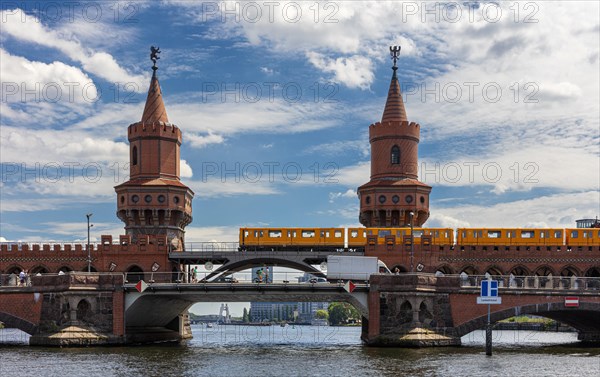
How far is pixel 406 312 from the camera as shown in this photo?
71.1m

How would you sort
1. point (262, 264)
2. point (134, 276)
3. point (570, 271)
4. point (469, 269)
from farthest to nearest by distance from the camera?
1. point (262, 264)
2. point (469, 269)
3. point (570, 271)
4. point (134, 276)

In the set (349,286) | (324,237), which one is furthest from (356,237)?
(349,286)

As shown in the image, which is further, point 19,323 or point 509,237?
point 509,237

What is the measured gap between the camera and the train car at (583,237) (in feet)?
296

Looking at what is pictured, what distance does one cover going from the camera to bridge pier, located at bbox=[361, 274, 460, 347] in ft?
230

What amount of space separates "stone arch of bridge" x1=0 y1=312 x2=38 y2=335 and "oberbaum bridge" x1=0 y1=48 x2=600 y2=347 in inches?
3.7

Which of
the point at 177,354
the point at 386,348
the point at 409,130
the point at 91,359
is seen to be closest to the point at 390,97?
the point at 409,130

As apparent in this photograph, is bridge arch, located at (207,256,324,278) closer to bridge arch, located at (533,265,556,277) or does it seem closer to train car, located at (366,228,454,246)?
train car, located at (366,228,454,246)

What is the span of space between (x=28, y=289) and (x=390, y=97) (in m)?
51.7

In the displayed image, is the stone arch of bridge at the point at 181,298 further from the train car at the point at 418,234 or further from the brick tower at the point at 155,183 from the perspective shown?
the train car at the point at 418,234

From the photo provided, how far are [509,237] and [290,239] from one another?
24834 millimetres

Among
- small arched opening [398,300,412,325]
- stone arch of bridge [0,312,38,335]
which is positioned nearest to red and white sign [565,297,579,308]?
small arched opening [398,300,412,325]

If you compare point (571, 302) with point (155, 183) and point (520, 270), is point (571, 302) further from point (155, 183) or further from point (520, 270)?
point (155, 183)

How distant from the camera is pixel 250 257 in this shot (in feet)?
300
